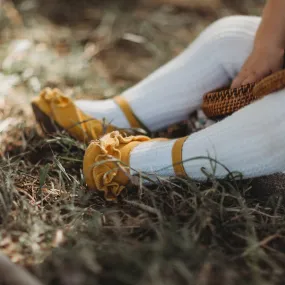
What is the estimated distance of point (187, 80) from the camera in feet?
4.07

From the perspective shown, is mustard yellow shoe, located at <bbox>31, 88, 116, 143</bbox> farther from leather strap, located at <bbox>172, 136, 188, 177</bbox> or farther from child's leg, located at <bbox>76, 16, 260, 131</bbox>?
leather strap, located at <bbox>172, 136, 188, 177</bbox>

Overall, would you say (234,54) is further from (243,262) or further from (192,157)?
(243,262)

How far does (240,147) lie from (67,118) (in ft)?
1.39

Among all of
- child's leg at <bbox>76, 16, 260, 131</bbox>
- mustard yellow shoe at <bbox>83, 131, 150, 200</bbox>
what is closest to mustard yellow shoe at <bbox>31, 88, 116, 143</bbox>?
child's leg at <bbox>76, 16, 260, 131</bbox>

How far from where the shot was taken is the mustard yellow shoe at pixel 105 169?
102cm

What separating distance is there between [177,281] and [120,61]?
1.16 m

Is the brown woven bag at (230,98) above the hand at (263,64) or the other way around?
the other way around

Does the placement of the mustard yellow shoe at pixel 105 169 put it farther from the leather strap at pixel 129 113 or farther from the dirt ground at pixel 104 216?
the leather strap at pixel 129 113

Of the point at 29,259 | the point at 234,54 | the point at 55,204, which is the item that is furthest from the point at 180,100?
the point at 29,259

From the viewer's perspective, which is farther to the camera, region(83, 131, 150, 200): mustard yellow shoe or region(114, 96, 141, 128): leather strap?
region(114, 96, 141, 128): leather strap

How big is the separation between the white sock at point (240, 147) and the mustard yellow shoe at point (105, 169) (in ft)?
0.12

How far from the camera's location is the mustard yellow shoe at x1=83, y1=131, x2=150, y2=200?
102 cm

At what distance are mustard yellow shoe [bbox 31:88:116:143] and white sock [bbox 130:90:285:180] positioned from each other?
0.19m

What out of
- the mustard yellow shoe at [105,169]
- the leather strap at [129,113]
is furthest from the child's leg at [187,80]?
the mustard yellow shoe at [105,169]
